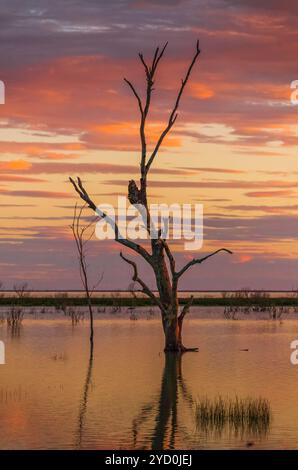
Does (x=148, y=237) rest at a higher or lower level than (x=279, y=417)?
higher

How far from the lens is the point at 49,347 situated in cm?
3125

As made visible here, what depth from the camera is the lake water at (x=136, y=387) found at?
48.9ft

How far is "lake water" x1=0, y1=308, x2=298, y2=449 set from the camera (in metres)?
14.9

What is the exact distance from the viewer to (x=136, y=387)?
21.5m

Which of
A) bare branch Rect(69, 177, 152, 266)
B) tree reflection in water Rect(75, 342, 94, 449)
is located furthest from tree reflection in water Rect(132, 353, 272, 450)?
bare branch Rect(69, 177, 152, 266)

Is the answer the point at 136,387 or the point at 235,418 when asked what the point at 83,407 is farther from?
the point at 136,387

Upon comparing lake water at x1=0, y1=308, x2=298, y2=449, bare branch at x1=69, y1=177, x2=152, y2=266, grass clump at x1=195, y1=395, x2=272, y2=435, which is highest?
bare branch at x1=69, y1=177, x2=152, y2=266

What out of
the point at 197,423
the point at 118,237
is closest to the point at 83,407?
the point at 197,423

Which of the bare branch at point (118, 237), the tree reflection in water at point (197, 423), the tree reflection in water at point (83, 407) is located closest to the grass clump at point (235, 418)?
the tree reflection in water at point (197, 423)

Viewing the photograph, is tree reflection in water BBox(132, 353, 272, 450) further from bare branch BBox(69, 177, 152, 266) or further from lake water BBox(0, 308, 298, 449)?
bare branch BBox(69, 177, 152, 266)

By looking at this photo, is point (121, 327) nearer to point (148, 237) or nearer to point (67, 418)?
point (148, 237)

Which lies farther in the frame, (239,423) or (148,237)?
(148,237)

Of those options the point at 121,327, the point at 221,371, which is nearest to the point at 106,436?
the point at 221,371

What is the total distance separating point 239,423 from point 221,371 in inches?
341
